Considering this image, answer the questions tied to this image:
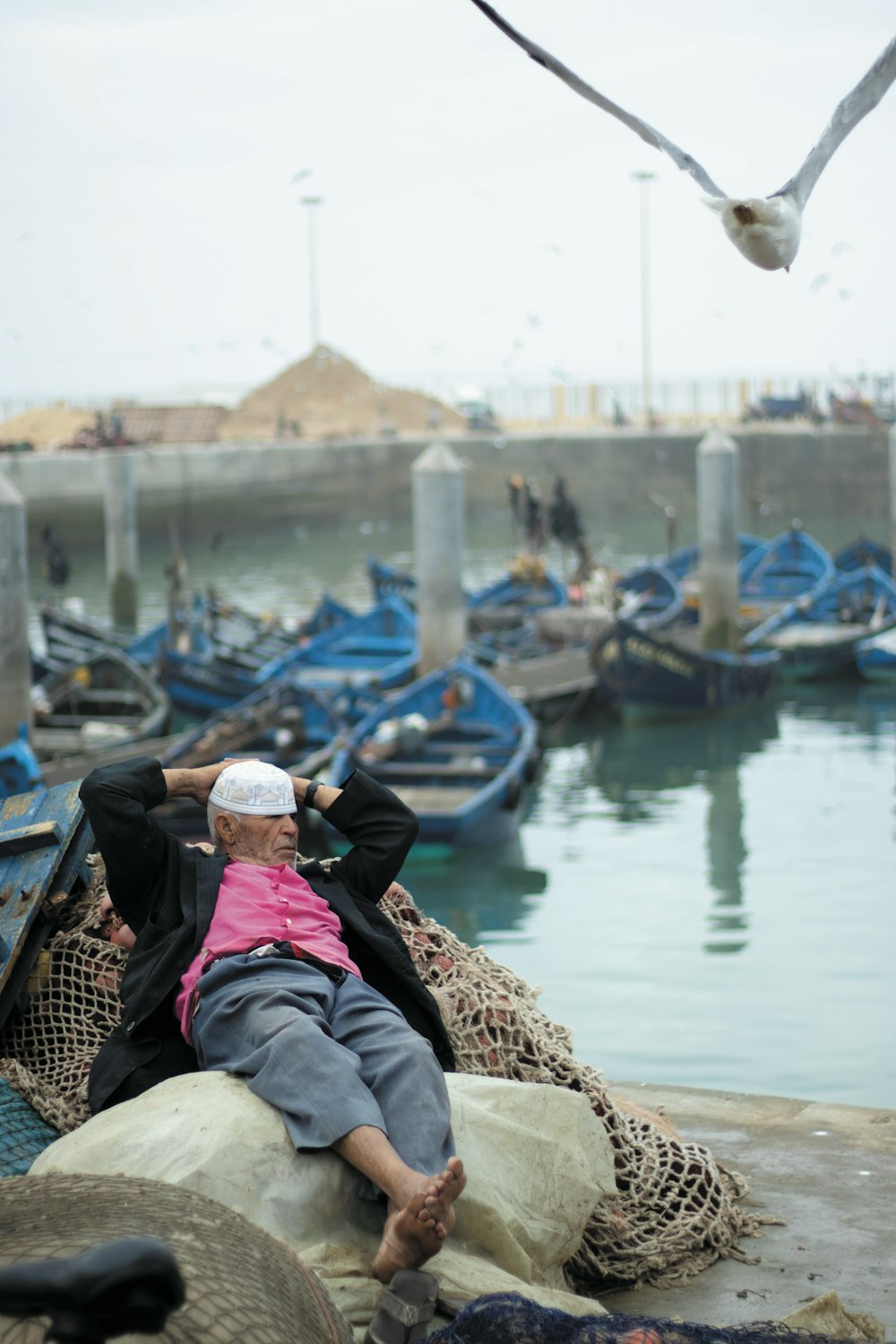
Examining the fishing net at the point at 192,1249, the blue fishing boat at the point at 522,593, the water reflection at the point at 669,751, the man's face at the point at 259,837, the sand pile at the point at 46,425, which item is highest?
the sand pile at the point at 46,425

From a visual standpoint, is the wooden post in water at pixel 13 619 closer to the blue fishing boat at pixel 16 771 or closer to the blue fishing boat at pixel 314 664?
the blue fishing boat at pixel 16 771

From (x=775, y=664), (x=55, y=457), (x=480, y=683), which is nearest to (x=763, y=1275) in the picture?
(x=480, y=683)

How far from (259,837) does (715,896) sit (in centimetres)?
838

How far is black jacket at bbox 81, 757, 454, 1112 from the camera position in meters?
3.64

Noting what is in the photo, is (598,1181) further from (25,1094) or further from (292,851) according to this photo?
(25,1094)

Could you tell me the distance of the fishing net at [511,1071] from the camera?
382 cm

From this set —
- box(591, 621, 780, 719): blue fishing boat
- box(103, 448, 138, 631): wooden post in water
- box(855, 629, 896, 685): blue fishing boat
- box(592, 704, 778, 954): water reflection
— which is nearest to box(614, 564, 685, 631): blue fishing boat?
box(591, 621, 780, 719): blue fishing boat

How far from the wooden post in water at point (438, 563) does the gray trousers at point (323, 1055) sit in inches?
518

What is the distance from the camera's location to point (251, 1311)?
250cm

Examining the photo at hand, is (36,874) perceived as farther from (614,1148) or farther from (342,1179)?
(614,1148)

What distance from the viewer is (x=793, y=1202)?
4.19m

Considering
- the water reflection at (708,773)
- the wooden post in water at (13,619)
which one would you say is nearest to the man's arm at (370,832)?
the water reflection at (708,773)

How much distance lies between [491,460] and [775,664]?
30.0 meters

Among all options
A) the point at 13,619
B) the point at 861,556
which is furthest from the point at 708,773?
the point at 861,556
